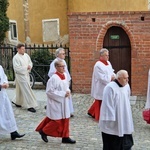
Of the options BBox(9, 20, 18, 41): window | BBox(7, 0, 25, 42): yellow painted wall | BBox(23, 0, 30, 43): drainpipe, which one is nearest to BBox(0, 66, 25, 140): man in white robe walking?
BBox(23, 0, 30, 43): drainpipe

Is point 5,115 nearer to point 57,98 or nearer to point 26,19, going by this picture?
point 57,98

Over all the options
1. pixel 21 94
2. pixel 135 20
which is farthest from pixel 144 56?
pixel 21 94

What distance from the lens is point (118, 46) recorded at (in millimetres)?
10680

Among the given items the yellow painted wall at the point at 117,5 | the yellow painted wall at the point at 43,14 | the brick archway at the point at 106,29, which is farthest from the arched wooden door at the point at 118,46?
the yellow painted wall at the point at 43,14

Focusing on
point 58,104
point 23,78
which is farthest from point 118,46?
point 58,104

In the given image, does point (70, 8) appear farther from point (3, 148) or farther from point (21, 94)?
point (3, 148)

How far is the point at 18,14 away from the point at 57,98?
14.3 m

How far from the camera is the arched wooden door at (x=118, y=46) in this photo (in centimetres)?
1066

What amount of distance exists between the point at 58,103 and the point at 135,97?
456 centimetres

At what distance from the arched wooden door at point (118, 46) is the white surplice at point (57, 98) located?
455 centimetres

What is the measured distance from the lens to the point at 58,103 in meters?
6.45

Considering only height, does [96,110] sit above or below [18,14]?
below

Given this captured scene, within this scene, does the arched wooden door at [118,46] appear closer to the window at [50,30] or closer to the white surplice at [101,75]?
the white surplice at [101,75]

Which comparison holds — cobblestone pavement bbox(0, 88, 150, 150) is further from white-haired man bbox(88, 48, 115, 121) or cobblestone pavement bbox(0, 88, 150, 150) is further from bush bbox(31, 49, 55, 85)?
bush bbox(31, 49, 55, 85)
